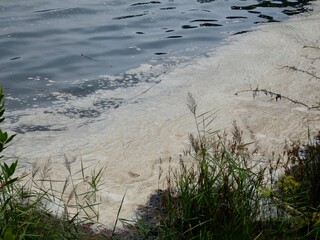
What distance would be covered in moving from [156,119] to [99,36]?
3.32m

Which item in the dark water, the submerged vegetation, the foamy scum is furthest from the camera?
the dark water

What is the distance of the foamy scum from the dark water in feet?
1.36

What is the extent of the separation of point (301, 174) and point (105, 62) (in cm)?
384

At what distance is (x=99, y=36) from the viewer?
7402mm

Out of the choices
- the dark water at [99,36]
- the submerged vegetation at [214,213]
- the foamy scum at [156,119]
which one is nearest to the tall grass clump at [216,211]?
the submerged vegetation at [214,213]

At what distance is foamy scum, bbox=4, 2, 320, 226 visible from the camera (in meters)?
3.67

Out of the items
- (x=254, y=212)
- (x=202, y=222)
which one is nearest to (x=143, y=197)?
(x=202, y=222)

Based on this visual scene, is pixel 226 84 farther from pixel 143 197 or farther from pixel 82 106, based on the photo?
pixel 143 197

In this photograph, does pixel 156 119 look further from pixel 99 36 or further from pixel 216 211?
pixel 99 36

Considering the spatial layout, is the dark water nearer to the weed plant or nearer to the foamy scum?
the foamy scum

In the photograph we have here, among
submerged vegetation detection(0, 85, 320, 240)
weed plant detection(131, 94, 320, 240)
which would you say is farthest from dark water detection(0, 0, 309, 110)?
weed plant detection(131, 94, 320, 240)

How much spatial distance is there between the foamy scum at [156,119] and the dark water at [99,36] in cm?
42

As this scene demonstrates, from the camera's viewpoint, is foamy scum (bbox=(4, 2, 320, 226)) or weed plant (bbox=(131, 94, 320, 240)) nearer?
weed plant (bbox=(131, 94, 320, 240))

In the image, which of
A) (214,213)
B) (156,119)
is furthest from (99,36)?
(214,213)
